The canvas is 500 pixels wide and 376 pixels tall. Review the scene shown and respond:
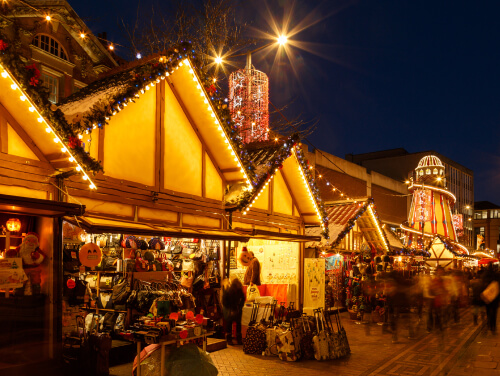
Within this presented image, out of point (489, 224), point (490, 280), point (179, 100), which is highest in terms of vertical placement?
point (179, 100)

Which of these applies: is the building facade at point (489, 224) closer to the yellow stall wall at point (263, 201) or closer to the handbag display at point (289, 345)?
the yellow stall wall at point (263, 201)

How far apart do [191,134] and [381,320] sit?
10006 millimetres

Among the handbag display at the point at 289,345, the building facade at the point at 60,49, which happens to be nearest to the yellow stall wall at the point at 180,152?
the handbag display at the point at 289,345

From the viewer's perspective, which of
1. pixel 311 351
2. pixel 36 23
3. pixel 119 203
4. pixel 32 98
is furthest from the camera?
pixel 36 23

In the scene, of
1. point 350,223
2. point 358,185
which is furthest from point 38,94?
point 358,185

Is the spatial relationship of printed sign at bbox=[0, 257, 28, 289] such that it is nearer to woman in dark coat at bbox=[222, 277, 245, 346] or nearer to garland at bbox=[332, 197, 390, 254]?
woman in dark coat at bbox=[222, 277, 245, 346]

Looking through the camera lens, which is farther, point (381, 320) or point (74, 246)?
point (381, 320)

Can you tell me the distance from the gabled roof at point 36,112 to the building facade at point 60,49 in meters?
11.0

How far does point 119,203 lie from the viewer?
27.9ft

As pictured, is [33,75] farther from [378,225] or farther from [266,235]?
[378,225]

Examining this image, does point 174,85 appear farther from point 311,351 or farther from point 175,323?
point 311,351

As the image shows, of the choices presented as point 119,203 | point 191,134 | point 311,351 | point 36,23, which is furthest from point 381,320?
point 36,23

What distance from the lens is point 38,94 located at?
6.27 metres

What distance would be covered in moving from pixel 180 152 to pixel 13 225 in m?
3.69
